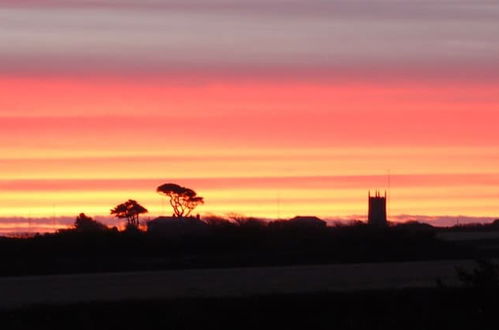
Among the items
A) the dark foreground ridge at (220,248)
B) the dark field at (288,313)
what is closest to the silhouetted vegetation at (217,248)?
the dark foreground ridge at (220,248)

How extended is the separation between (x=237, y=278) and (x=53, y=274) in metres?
7.04

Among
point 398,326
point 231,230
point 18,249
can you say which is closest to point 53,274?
point 18,249

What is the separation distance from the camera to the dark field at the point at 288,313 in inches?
1144

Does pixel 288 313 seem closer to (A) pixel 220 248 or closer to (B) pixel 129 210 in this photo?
(A) pixel 220 248

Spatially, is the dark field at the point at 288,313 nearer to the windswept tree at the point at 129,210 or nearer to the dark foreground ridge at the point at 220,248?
the dark foreground ridge at the point at 220,248

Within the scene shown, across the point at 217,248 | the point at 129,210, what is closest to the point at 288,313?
the point at 217,248

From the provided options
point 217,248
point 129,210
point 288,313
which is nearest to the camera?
point 288,313

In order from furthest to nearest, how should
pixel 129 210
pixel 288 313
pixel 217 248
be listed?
pixel 129 210 < pixel 217 248 < pixel 288 313

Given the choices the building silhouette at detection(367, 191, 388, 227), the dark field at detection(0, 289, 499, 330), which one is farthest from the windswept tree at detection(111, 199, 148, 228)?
the dark field at detection(0, 289, 499, 330)

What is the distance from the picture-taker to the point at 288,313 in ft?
99.0

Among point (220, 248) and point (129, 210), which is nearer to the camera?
point (220, 248)

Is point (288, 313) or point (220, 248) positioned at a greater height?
point (220, 248)

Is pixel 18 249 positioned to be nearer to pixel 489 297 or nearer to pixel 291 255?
pixel 291 255

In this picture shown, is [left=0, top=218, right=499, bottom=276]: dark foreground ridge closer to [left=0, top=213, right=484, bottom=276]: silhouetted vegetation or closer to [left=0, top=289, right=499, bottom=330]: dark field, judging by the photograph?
[left=0, top=213, right=484, bottom=276]: silhouetted vegetation
